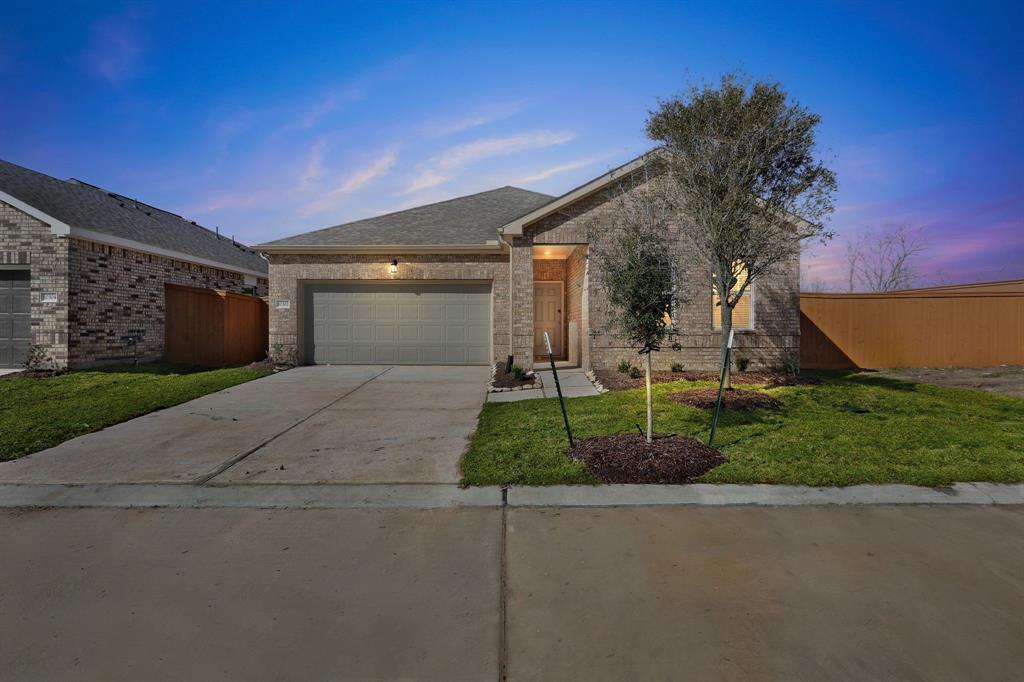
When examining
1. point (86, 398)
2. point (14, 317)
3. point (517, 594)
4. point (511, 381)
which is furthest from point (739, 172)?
point (14, 317)

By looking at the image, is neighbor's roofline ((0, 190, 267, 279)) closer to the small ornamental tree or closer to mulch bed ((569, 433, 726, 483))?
the small ornamental tree

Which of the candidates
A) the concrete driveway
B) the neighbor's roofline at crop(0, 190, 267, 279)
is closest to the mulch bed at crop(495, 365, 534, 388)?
the concrete driveway

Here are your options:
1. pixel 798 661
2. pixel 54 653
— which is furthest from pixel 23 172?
pixel 798 661

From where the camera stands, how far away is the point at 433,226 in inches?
566

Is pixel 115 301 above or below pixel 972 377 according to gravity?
above

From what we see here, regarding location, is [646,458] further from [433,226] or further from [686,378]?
[433,226]

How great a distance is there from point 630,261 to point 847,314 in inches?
421

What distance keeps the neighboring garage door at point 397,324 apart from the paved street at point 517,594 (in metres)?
9.88

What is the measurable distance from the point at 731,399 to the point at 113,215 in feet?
55.3

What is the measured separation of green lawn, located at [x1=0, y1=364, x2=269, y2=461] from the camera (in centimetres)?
606

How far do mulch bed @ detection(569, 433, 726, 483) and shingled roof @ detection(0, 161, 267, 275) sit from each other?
13139mm

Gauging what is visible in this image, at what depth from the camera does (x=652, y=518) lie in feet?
12.3

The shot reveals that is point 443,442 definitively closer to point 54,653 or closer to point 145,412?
point 54,653

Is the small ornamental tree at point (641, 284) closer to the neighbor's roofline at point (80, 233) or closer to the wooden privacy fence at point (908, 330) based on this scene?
the wooden privacy fence at point (908, 330)
